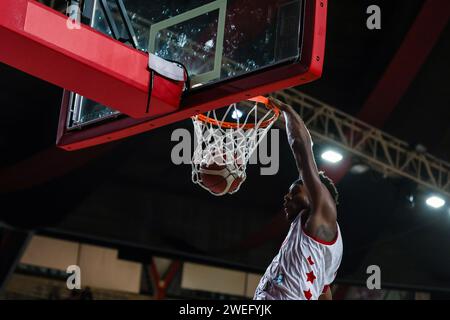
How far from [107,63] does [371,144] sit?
22.5ft

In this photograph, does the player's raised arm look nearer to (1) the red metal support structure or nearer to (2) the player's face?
(2) the player's face

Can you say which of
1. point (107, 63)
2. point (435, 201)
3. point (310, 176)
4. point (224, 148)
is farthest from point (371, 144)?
point (310, 176)

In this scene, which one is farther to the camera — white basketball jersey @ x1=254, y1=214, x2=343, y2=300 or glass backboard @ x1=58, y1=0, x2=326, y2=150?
glass backboard @ x1=58, y1=0, x2=326, y2=150

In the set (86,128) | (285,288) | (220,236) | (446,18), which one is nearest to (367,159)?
(446,18)

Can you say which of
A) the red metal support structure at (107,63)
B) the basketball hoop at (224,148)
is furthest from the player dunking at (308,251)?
the basketball hoop at (224,148)

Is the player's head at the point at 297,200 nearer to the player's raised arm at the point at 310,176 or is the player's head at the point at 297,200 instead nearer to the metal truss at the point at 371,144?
the player's raised arm at the point at 310,176

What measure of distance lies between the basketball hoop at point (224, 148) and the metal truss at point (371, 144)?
467cm

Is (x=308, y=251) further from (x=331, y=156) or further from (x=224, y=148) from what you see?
(x=331, y=156)

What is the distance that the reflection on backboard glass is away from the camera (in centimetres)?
373

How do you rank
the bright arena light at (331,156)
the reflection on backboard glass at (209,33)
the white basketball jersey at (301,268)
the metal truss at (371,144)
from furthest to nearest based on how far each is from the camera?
the bright arena light at (331,156)
the metal truss at (371,144)
the reflection on backboard glass at (209,33)
the white basketball jersey at (301,268)

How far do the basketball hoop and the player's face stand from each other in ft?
2.32

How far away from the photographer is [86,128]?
4441mm

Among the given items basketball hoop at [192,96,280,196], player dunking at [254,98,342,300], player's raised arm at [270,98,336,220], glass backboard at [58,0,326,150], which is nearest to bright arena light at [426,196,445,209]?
basketball hoop at [192,96,280,196]

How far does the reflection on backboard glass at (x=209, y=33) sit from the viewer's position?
373 centimetres
